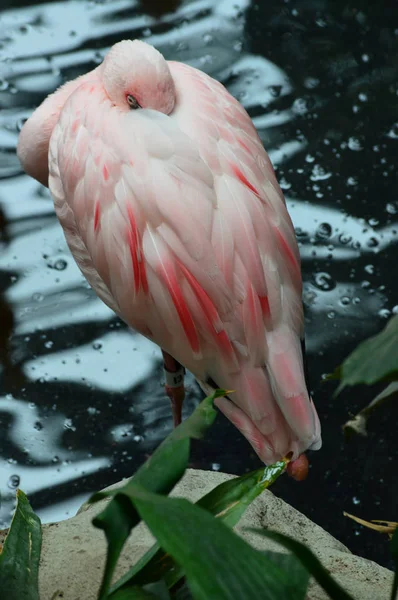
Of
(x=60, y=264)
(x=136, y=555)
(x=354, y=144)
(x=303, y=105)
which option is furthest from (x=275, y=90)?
(x=136, y=555)

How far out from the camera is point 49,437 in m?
2.42

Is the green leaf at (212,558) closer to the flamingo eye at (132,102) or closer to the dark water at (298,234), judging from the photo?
the flamingo eye at (132,102)

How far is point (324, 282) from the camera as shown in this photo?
275cm

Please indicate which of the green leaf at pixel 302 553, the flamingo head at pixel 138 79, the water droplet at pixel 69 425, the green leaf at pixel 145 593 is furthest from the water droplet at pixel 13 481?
the green leaf at pixel 302 553

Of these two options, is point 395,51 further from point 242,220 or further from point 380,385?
point 242,220

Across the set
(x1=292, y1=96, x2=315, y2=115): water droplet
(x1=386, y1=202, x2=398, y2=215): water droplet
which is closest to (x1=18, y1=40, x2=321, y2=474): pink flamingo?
(x1=386, y1=202, x2=398, y2=215): water droplet

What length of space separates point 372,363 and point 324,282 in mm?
1978

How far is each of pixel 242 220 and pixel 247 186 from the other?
0.09 meters

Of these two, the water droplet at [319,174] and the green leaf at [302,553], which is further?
the water droplet at [319,174]

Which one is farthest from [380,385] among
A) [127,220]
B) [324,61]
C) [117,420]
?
[324,61]

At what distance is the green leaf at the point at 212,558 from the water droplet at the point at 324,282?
6.45ft

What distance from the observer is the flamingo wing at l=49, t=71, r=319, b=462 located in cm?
169

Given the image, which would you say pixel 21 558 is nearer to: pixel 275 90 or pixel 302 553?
pixel 302 553

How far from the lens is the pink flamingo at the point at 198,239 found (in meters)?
1.69
